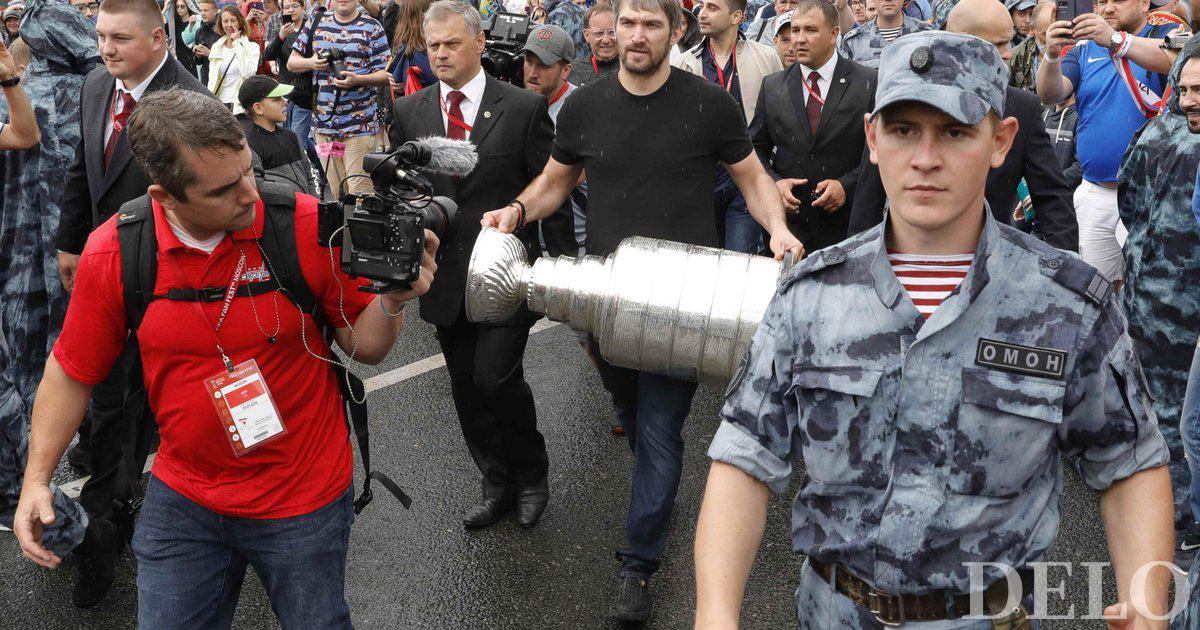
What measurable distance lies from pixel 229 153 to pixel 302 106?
884 cm

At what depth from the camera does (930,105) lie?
79.8 inches

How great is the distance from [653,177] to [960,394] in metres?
2.48

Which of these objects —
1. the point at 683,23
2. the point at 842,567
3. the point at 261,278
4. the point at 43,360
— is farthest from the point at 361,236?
the point at 43,360

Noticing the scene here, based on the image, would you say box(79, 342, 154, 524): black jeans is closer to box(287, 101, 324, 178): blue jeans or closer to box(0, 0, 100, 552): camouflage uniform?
box(0, 0, 100, 552): camouflage uniform

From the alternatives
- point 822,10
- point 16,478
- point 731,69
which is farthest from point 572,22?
point 16,478

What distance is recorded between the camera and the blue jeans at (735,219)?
21.5 ft

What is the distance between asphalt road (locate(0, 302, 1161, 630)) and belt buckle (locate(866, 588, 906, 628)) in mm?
2255

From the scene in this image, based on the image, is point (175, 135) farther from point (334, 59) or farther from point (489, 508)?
point (334, 59)

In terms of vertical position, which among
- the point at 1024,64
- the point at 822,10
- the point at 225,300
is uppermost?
the point at 225,300

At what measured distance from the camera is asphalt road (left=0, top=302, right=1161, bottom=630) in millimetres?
4430

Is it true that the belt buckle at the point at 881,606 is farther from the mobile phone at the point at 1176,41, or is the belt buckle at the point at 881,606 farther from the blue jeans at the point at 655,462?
the mobile phone at the point at 1176,41

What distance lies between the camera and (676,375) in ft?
13.0

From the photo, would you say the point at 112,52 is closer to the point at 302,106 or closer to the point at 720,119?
the point at 720,119

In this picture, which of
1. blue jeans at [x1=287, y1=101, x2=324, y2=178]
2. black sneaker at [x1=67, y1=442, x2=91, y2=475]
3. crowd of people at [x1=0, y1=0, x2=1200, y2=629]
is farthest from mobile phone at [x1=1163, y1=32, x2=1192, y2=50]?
blue jeans at [x1=287, y1=101, x2=324, y2=178]
